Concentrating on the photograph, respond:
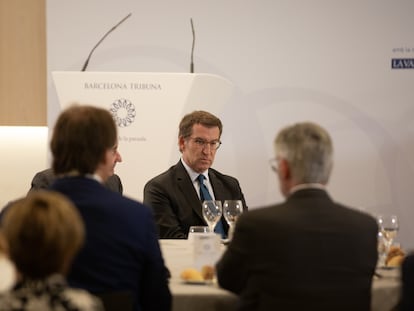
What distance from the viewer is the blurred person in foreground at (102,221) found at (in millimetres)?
2607

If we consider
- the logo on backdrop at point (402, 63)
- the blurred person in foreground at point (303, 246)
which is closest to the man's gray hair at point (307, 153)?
the blurred person in foreground at point (303, 246)

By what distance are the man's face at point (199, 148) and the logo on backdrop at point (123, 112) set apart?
75 centimetres

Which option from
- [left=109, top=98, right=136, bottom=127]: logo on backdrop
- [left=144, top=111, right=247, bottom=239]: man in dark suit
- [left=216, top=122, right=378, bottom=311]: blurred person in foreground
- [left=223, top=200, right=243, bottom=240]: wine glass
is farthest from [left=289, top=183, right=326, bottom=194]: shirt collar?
[left=109, top=98, right=136, bottom=127]: logo on backdrop

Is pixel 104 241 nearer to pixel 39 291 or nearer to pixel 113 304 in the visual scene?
pixel 113 304

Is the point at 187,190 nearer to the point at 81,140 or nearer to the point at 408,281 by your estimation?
the point at 81,140

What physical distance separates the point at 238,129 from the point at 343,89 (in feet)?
3.16

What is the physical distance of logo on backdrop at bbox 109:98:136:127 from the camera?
543 cm

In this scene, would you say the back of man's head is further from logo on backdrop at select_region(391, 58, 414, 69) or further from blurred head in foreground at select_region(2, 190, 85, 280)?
logo on backdrop at select_region(391, 58, 414, 69)

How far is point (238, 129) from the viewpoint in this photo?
6.81 m

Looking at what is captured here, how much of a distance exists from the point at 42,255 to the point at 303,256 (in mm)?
964

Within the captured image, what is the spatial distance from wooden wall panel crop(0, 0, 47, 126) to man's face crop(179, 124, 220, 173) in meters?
2.57

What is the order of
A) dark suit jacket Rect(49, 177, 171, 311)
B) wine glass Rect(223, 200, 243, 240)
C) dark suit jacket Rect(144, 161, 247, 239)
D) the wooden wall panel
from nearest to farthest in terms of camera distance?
dark suit jacket Rect(49, 177, 171, 311) < wine glass Rect(223, 200, 243, 240) < dark suit jacket Rect(144, 161, 247, 239) < the wooden wall panel

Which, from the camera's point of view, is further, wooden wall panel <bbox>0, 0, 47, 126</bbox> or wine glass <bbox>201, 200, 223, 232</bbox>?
wooden wall panel <bbox>0, 0, 47, 126</bbox>

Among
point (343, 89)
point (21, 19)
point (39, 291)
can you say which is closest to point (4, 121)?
point (21, 19)
